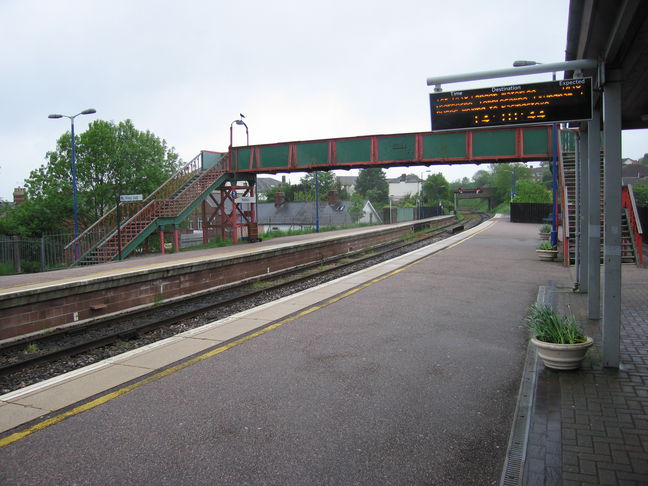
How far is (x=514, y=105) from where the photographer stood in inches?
277

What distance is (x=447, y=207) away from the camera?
3789 inches

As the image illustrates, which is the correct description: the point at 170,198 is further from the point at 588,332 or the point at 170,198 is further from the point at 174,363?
the point at 588,332

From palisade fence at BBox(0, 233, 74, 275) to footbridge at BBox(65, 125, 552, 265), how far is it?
0.70 metres

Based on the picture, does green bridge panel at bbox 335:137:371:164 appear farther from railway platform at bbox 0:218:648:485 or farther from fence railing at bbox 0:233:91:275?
railway platform at bbox 0:218:648:485

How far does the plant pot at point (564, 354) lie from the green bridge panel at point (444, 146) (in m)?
19.3

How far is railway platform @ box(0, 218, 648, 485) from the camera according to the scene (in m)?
3.77

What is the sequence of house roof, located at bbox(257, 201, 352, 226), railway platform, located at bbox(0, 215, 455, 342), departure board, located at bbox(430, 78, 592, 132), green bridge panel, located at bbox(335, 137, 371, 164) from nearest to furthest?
departure board, located at bbox(430, 78, 592, 132), railway platform, located at bbox(0, 215, 455, 342), green bridge panel, located at bbox(335, 137, 371, 164), house roof, located at bbox(257, 201, 352, 226)


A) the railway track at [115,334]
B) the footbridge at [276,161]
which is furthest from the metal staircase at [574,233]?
the railway track at [115,334]

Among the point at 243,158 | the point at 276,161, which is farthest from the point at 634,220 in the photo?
the point at 243,158

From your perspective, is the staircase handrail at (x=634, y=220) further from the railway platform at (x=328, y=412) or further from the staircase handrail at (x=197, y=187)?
the staircase handrail at (x=197, y=187)

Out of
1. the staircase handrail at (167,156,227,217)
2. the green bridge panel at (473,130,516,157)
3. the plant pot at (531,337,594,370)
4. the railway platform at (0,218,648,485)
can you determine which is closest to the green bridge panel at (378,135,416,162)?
the green bridge panel at (473,130,516,157)

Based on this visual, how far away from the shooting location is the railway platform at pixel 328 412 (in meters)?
3.77

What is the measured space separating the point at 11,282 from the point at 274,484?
11.8 meters

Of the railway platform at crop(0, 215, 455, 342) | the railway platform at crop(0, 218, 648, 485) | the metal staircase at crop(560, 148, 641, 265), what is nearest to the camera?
the railway platform at crop(0, 218, 648, 485)
